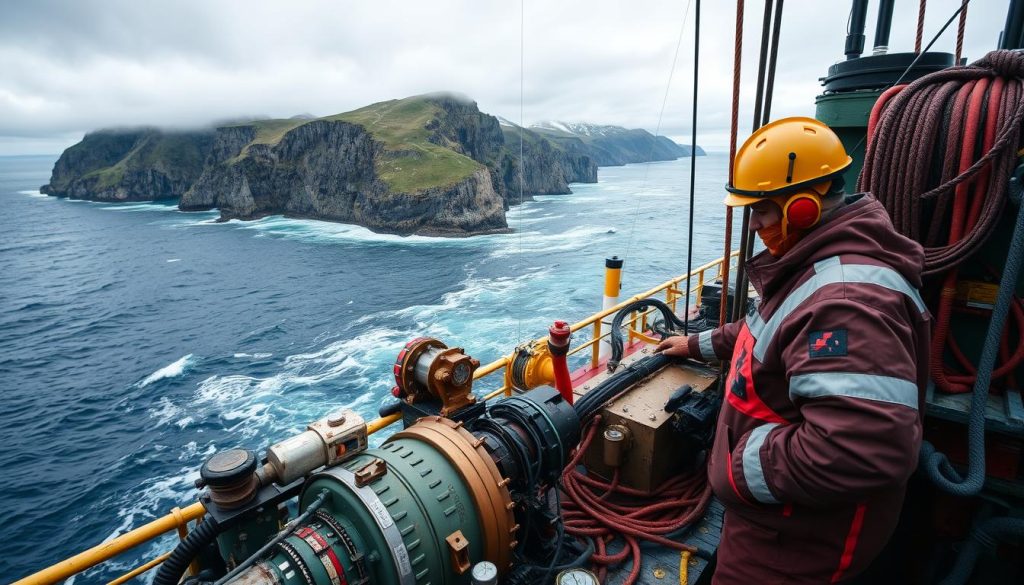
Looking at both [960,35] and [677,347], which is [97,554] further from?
[960,35]

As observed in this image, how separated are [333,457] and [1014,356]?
12.1 feet

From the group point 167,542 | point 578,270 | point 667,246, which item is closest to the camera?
point 167,542

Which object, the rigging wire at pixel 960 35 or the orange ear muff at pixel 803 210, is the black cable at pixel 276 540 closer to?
the orange ear muff at pixel 803 210

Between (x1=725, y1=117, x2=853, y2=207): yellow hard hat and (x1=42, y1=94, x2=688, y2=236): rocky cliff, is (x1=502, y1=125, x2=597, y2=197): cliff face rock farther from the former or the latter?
(x1=725, y1=117, x2=853, y2=207): yellow hard hat

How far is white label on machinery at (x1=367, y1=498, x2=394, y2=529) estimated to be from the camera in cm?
194

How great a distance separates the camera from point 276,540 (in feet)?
6.22

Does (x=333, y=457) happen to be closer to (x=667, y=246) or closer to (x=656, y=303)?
(x=656, y=303)

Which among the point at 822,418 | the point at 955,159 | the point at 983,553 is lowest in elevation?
the point at 983,553

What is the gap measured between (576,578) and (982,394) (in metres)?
2.35

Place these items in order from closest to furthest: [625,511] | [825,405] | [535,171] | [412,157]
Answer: [825,405] < [625,511] < [412,157] < [535,171]

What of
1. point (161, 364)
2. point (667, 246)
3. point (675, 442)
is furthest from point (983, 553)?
point (667, 246)

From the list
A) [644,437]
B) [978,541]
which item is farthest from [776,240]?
[978,541]

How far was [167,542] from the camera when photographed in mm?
11750

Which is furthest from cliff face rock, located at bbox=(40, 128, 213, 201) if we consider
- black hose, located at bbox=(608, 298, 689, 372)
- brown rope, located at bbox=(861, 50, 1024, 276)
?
brown rope, located at bbox=(861, 50, 1024, 276)
